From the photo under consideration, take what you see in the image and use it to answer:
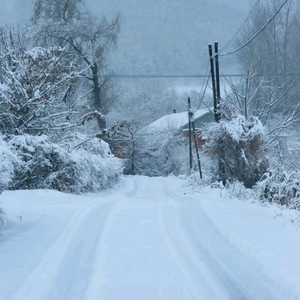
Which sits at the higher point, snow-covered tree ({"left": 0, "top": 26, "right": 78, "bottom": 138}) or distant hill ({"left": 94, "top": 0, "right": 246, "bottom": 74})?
distant hill ({"left": 94, "top": 0, "right": 246, "bottom": 74})

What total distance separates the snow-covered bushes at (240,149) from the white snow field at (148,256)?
26.6 feet

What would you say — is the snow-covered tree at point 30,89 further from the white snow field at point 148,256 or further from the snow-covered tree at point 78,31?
the snow-covered tree at point 78,31

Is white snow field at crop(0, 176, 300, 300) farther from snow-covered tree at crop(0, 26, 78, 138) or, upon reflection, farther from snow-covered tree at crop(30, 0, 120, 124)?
snow-covered tree at crop(30, 0, 120, 124)

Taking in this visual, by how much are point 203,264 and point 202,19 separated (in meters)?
47.0

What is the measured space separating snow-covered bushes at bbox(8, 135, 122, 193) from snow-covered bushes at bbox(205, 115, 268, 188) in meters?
5.42

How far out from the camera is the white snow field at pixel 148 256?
478 centimetres

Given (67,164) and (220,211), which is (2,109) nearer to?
(67,164)

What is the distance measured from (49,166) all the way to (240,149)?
24.4 feet

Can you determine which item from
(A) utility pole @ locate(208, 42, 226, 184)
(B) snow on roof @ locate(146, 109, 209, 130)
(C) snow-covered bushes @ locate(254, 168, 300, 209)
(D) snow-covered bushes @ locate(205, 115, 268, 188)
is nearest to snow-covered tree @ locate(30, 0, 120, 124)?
(A) utility pole @ locate(208, 42, 226, 184)

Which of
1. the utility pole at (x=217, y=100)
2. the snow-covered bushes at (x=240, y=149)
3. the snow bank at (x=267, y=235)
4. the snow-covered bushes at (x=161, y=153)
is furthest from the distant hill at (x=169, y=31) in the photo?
the snow bank at (x=267, y=235)

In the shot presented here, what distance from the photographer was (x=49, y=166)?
15398mm

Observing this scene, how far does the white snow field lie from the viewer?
4.78m

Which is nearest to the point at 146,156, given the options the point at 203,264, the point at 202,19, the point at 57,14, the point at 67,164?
the point at 202,19

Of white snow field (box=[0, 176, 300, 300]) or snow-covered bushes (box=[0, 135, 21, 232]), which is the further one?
snow-covered bushes (box=[0, 135, 21, 232])
